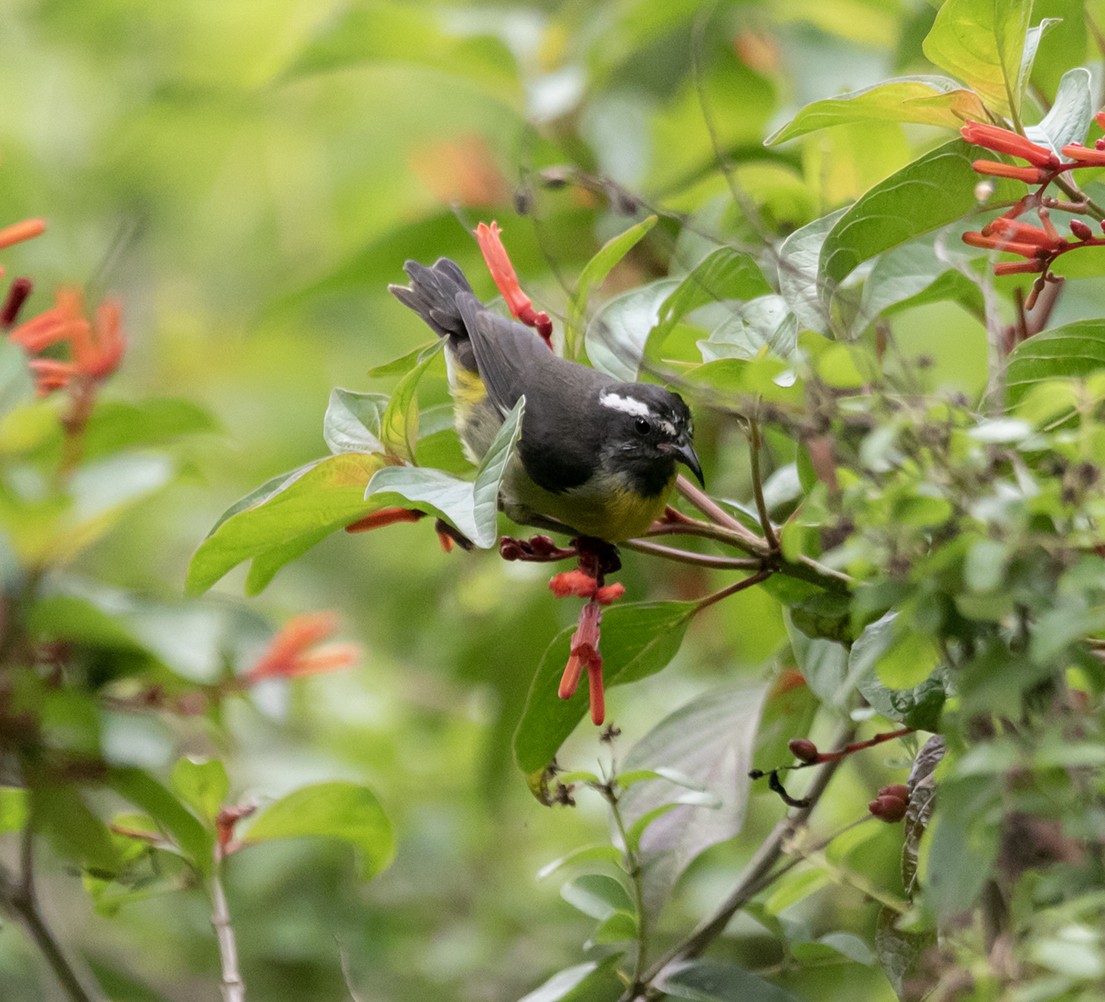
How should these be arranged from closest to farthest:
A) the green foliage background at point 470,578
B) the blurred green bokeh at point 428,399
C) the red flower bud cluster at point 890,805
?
1. the red flower bud cluster at point 890,805
2. the green foliage background at point 470,578
3. the blurred green bokeh at point 428,399

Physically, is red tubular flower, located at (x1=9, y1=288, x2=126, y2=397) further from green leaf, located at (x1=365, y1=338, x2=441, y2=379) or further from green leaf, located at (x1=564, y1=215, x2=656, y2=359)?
green leaf, located at (x1=564, y1=215, x2=656, y2=359)

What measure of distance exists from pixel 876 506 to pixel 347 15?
2752 mm

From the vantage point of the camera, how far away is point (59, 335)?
2.06 metres

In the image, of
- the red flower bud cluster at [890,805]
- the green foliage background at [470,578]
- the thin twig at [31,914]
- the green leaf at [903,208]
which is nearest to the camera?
the red flower bud cluster at [890,805]

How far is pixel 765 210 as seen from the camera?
2598mm

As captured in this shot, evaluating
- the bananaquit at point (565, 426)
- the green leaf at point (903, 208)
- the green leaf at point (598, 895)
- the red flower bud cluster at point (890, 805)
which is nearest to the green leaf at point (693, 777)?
the green leaf at point (598, 895)

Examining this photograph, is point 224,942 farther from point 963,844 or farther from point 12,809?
point 963,844

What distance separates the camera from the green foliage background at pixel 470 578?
237cm

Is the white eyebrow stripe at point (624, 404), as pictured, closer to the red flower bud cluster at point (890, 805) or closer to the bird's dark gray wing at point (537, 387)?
the bird's dark gray wing at point (537, 387)

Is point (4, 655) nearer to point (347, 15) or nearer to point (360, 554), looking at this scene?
point (347, 15)

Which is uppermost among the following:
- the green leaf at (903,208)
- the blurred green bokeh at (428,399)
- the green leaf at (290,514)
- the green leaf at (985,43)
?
the green leaf at (985,43)

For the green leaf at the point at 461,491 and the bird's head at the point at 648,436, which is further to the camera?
the bird's head at the point at 648,436

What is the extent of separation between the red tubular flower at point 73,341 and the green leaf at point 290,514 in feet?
1.48

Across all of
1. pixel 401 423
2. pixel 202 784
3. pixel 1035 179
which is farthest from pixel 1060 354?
pixel 202 784
